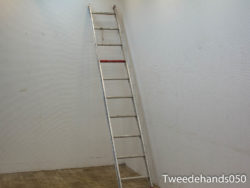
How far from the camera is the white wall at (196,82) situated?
2.31m

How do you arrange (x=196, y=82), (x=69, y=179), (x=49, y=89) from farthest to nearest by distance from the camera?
(x=49, y=89)
(x=69, y=179)
(x=196, y=82)

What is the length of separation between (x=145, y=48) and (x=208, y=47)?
1.29m

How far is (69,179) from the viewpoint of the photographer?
154 inches

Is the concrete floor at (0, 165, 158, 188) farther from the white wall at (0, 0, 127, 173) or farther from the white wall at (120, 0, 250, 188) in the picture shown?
the white wall at (120, 0, 250, 188)

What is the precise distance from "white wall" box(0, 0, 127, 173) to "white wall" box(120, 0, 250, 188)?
86 centimetres

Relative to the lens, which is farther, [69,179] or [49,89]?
[49,89]

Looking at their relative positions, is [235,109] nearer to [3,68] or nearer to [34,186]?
[34,186]

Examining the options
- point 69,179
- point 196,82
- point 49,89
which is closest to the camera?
point 196,82

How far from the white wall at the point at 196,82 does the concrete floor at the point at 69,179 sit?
0.63 m

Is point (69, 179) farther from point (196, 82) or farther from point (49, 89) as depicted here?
point (196, 82)

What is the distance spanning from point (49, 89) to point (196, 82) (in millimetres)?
2186

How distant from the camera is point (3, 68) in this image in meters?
4.10

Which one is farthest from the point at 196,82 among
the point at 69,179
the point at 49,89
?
the point at 49,89

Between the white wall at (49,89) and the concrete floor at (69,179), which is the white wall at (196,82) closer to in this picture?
the concrete floor at (69,179)
